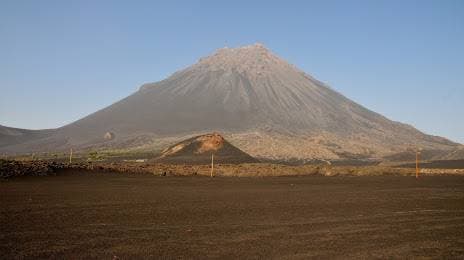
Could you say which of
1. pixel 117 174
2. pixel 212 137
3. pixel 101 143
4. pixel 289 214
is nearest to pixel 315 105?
pixel 101 143

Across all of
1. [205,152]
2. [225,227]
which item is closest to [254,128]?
[205,152]

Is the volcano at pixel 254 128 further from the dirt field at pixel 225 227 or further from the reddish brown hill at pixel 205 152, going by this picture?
the dirt field at pixel 225 227

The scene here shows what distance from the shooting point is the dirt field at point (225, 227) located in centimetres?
891

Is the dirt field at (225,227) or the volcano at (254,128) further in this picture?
the volcano at (254,128)

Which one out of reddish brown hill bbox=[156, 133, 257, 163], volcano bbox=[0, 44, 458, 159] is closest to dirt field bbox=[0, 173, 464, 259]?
reddish brown hill bbox=[156, 133, 257, 163]

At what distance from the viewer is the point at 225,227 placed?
38.0 feet

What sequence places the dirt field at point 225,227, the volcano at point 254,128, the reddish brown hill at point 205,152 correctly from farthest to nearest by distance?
the volcano at point 254,128 → the reddish brown hill at point 205,152 → the dirt field at point 225,227

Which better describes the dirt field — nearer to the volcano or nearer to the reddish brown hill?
the reddish brown hill

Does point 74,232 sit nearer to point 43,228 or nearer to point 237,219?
point 43,228

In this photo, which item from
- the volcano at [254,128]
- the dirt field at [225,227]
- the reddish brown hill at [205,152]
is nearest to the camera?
the dirt field at [225,227]

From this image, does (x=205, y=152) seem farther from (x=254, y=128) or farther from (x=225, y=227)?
(x=254, y=128)

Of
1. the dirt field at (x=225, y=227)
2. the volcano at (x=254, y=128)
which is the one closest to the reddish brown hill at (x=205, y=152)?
the dirt field at (x=225, y=227)

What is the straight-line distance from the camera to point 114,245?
30.3ft

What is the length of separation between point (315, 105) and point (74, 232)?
187 m
